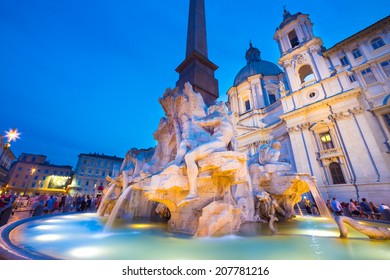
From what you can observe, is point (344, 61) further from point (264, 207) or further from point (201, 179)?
point (201, 179)

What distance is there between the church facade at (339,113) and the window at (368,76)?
0.07 feet

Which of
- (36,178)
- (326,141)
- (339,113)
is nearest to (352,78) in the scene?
(339,113)

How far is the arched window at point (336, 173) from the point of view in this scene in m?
17.5

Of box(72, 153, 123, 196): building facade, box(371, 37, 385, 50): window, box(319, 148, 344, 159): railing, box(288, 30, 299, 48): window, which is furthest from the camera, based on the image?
box(72, 153, 123, 196): building facade

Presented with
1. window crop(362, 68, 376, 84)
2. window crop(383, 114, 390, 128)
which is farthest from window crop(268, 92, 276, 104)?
window crop(383, 114, 390, 128)

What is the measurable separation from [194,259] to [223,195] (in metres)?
2.26

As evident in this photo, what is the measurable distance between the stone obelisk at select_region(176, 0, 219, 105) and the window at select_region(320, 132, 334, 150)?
17904 mm

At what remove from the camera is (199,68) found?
7.55 metres

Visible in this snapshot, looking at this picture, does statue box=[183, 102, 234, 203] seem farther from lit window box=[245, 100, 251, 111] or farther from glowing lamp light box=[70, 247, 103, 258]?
lit window box=[245, 100, 251, 111]

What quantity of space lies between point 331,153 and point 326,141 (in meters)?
1.81

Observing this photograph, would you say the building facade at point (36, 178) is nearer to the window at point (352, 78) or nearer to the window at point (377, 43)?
the window at point (352, 78)

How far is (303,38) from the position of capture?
993 inches

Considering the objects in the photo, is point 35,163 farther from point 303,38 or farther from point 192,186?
point 303,38

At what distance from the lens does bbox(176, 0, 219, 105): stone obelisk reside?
7238mm
